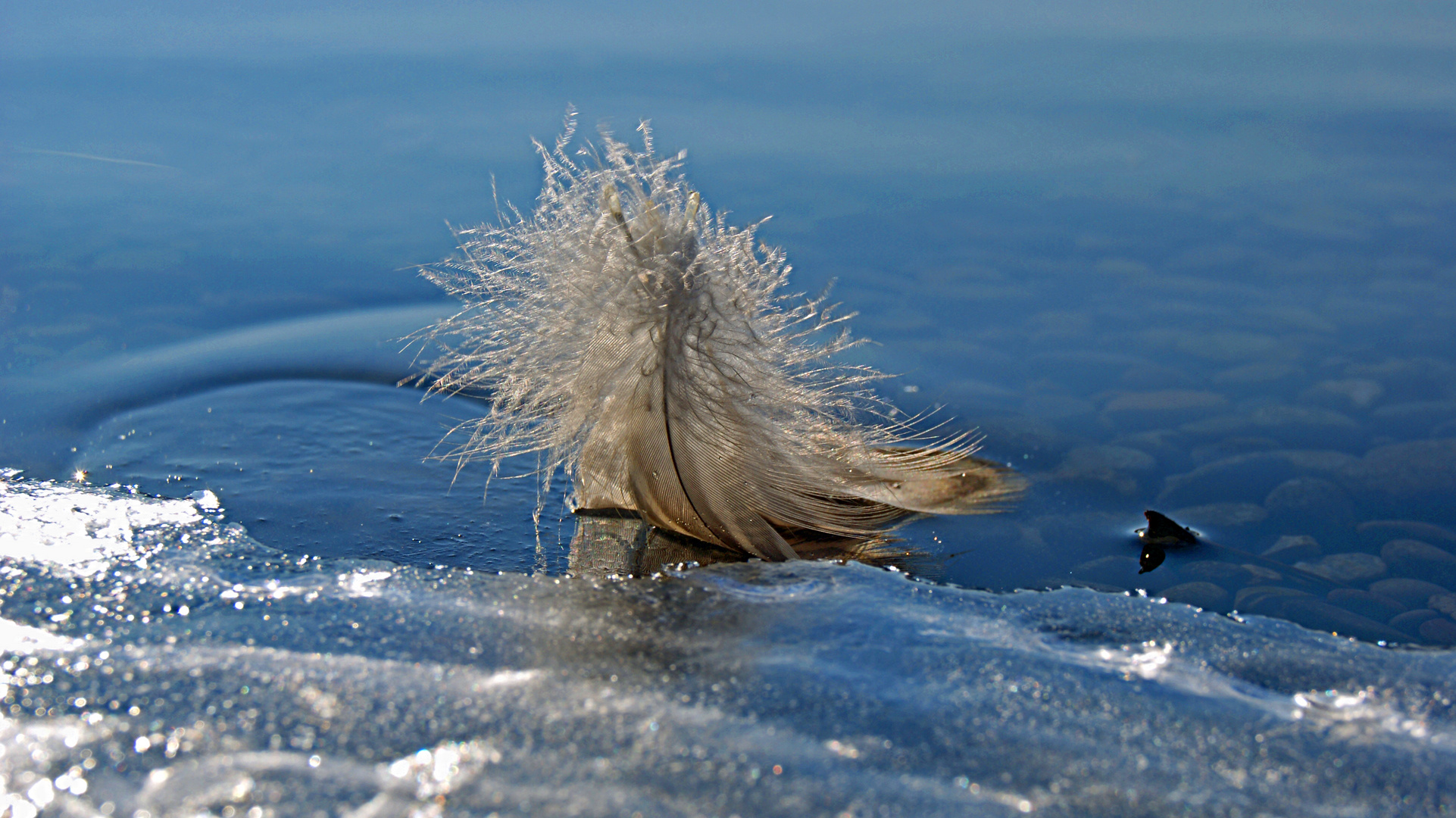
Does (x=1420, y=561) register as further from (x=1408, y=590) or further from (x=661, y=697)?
(x=661, y=697)

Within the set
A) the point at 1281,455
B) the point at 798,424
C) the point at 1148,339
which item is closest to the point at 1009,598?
the point at 798,424

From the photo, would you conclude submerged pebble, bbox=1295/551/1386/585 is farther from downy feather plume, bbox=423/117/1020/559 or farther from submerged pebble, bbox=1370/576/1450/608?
downy feather plume, bbox=423/117/1020/559

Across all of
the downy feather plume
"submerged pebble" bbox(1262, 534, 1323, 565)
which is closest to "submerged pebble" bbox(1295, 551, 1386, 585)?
"submerged pebble" bbox(1262, 534, 1323, 565)

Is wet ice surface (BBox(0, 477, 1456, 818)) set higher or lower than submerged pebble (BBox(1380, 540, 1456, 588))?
lower

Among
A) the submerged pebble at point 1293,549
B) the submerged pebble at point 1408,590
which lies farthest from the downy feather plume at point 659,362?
the submerged pebble at point 1408,590

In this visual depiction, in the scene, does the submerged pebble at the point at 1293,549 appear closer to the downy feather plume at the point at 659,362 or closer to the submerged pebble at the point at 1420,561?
the submerged pebble at the point at 1420,561

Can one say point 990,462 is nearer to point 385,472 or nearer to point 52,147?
point 385,472
